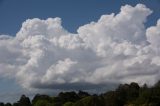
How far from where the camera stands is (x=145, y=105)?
199125 millimetres

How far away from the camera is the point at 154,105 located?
195500 millimetres

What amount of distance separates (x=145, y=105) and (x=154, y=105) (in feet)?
15.1
